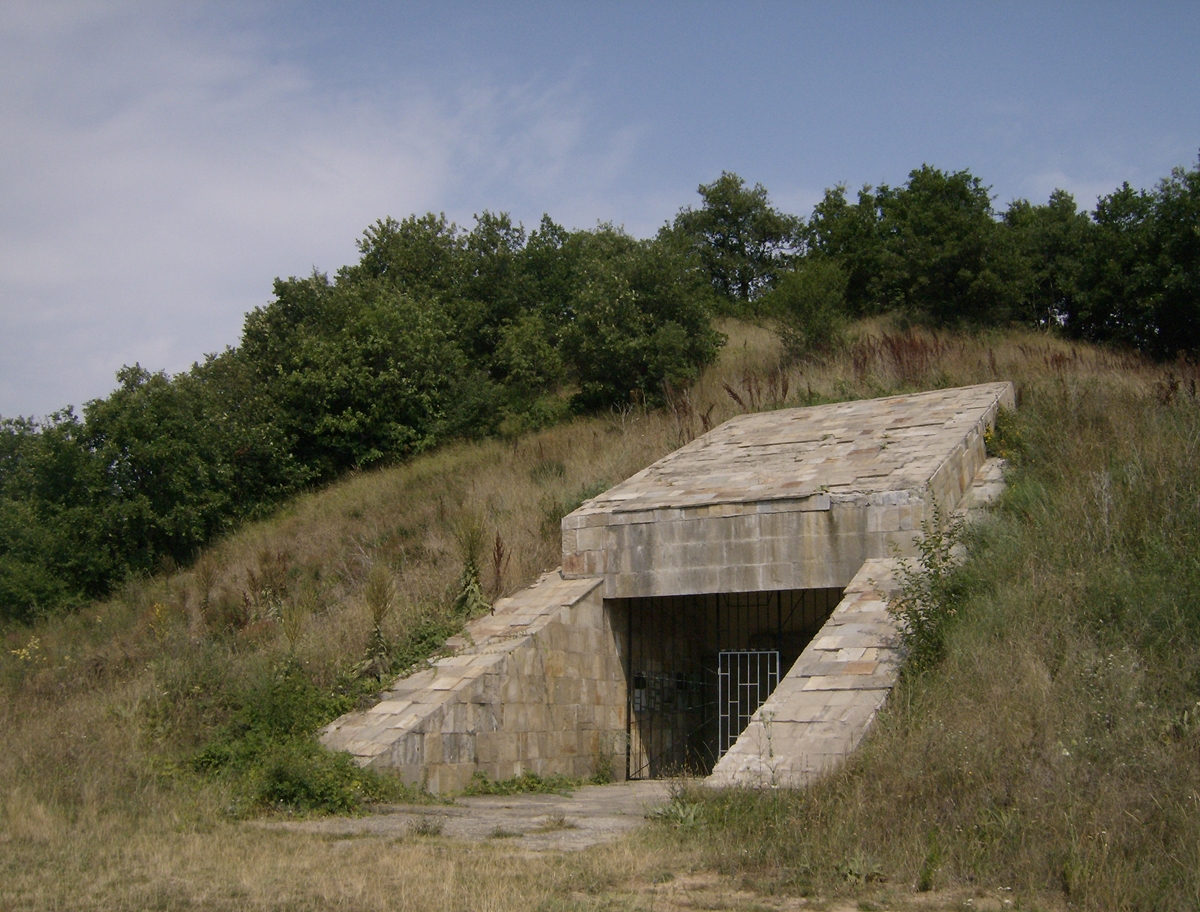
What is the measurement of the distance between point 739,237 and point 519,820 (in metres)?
29.3

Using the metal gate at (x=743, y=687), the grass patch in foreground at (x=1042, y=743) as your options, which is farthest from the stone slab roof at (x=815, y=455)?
the metal gate at (x=743, y=687)

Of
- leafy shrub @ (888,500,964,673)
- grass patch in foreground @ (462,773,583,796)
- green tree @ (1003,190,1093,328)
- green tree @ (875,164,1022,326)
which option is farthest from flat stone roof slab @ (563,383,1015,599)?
green tree @ (1003,190,1093,328)

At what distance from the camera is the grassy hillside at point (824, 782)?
5234 millimetres

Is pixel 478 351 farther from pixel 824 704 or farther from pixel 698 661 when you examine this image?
pixel 824 704

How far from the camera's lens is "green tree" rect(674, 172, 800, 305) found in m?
34.1

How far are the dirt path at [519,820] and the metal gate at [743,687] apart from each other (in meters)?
3.34

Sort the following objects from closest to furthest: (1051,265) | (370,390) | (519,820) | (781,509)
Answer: (519,820)
(781,509)
(370,390)
(1051,265)

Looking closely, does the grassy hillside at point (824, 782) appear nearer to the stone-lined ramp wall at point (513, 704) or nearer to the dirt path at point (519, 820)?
the dirt path at point (519, 820)

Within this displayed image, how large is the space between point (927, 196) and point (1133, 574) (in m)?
19.5

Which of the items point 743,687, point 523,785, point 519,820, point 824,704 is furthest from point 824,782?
point 743,687

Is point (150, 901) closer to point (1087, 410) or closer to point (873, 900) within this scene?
point (873, 900)

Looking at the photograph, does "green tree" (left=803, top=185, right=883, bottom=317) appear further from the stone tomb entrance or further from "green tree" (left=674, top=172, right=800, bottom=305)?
the stone tomb entrance

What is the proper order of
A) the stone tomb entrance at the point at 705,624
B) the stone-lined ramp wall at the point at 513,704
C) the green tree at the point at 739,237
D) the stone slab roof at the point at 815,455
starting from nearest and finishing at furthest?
the stone tomb entrance at the point at 705,624
the stone-lined ramp wall at the point at 513,704
the stone slab roof at the point at 815,455
the green tree at the point at 739,237

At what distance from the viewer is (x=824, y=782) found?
645cm
